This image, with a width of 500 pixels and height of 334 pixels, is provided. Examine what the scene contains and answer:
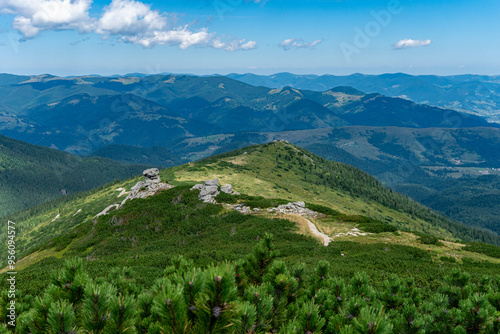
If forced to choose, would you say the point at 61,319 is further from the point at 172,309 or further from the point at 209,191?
the point at 209,191

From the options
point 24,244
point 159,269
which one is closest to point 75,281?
point 159,269

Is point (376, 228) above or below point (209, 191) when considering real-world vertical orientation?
below

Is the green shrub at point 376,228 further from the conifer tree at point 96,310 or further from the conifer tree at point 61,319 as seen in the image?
the conifer tree at point 61,319

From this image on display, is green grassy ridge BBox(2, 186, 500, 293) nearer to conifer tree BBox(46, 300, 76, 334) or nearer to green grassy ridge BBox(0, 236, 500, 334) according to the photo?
green grassy ridge BBox(0, 236, 500, 334)

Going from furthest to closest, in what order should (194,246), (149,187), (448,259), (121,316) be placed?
(149,187), (194,246), (448,259), (121,316)

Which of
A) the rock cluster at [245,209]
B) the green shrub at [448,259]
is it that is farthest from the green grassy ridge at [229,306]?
the rock cluster at [245,209]

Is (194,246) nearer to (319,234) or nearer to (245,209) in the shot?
(245,209)

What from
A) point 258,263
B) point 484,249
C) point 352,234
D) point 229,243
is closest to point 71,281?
point 258,263

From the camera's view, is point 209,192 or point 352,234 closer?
point 352,234


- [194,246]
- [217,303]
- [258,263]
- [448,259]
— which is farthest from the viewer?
[194,246]

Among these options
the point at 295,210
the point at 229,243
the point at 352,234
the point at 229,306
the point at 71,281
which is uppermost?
the point at 229,306

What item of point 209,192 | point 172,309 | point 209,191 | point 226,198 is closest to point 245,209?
point 226,198
